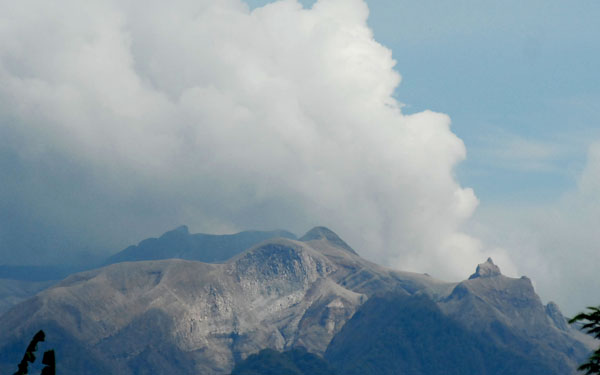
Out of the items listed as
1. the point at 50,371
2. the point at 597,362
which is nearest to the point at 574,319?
the point at 597,362

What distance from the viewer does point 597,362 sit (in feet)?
168

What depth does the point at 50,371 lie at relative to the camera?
4200 centimetres

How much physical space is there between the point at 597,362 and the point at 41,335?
113 feet

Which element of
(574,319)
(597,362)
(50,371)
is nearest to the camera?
(50,371)

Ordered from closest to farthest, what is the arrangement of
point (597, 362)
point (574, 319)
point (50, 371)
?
point (50, 371), point (574, 319), point (597, 362)

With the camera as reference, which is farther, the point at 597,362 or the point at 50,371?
the point at 597,362

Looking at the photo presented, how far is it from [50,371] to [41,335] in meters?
2.28

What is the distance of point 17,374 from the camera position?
42844 mm

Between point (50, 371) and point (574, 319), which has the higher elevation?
point (574, 319)

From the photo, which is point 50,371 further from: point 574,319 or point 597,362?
point 597,362

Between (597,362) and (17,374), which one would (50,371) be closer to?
(17,374)

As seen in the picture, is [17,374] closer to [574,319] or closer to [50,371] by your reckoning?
[50,371]

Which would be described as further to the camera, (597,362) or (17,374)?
(597,362)

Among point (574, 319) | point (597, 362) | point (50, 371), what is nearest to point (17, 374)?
point (50, 371)
